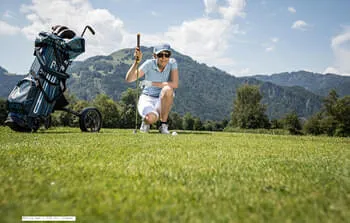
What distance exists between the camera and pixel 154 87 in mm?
9000

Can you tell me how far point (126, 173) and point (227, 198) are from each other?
3.43 feet

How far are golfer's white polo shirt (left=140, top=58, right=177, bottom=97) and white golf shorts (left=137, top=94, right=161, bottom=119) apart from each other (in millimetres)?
166

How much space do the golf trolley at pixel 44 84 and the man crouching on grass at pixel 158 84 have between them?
1870 millimetres

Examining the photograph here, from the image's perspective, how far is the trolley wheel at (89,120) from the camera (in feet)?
26.5

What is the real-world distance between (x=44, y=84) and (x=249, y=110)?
63.6m

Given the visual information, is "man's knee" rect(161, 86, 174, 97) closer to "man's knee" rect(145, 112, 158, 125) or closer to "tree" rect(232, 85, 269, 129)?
"man's knee" rect(145, 112, 158, 125)

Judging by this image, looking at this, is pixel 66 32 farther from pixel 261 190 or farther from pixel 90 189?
pixel 261 190

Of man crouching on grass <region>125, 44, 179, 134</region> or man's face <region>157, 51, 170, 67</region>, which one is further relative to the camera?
man's face <region>157, 51, 170, 67</region>

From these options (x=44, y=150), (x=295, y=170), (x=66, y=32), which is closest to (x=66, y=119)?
(x=66, y=32)

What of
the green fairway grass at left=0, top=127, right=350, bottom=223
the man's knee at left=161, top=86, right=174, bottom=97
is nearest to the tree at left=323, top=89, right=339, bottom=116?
the man's knee at left=161, top=86, right=174, bottom=97

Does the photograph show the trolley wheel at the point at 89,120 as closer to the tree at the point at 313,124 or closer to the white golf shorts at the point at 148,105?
the white golf shorts at the point at 148,105

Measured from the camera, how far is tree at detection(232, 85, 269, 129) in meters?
66.3

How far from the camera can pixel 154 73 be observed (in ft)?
A: 29.7

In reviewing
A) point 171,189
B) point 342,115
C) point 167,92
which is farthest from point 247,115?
point 171,189
